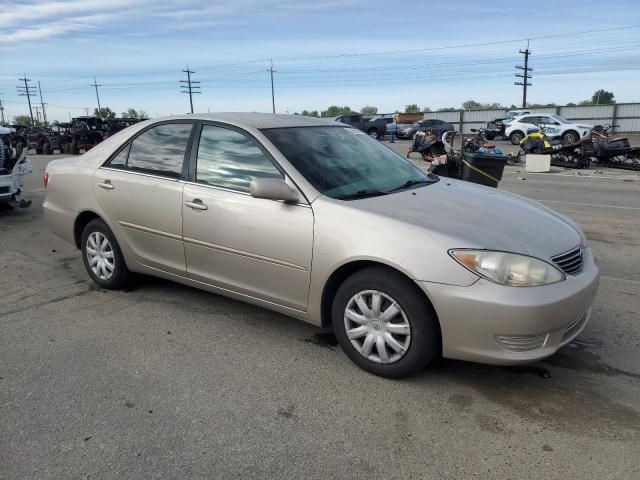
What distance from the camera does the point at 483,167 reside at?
731cm

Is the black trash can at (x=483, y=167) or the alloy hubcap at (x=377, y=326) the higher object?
the black trash can at (x=483, y=167)

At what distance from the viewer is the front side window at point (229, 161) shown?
3.79 meters

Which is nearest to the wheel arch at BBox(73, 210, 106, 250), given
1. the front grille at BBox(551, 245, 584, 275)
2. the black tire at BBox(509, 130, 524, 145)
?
the front grille at BBox(551, 245, 584, 275)

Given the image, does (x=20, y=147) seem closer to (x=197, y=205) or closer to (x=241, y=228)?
(x=197, y=205)

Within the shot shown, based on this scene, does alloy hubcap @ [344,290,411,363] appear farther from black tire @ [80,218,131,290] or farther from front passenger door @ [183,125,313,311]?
black tire @ [80,218,131,290]

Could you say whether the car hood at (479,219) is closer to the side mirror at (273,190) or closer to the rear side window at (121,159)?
the side mirror at (273,190)

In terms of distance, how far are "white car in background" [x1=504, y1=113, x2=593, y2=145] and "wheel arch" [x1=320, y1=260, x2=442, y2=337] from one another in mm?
23457

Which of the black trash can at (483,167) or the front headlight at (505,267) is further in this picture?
the black trash can at (483,167)

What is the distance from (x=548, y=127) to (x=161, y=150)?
85.2 ft

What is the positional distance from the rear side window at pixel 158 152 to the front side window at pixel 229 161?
22cm

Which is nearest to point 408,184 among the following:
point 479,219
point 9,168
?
point 479,219

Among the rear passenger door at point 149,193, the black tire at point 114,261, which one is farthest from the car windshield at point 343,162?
the black tire at point 114,261

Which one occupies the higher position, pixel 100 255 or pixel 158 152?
pixel 158 152

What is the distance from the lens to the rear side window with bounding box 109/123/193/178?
14.0 ft
